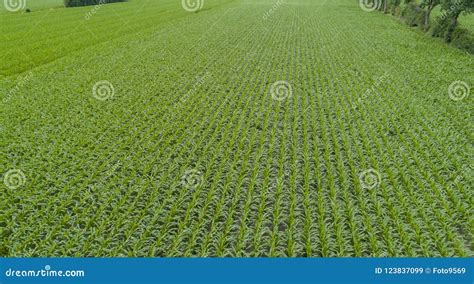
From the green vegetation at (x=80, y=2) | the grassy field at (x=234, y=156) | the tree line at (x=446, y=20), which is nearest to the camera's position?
the grassy field at (x=234, y=156)

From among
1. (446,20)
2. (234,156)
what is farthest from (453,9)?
(234,156)

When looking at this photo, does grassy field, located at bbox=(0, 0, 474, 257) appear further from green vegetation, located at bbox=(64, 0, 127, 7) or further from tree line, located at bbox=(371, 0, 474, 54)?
green vegetation, located at bbox=(64, 0, 127, 7)

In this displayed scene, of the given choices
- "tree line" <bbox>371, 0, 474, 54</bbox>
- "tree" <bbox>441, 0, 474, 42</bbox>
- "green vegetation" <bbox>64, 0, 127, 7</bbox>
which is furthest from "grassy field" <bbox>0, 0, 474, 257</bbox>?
"green vegetation" <bbox>64, 0, 127, 7</bbox>

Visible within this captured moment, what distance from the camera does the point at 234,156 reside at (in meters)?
10.9

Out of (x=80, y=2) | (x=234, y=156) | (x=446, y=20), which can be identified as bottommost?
(x=234, y=156)

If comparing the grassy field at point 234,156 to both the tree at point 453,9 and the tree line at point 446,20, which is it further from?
the tree at point 453,9

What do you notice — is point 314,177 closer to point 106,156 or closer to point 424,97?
point 106,156

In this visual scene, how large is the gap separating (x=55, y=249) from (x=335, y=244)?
604 cm

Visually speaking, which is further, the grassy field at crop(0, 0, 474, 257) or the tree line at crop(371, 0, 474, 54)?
the tree line at crop(371, 0, 474, 54)

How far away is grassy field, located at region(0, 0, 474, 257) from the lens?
25.1 feet

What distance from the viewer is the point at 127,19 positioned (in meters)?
42.8

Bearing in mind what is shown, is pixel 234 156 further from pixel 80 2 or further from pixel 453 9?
pixel 80 2

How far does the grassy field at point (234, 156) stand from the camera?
25.1 feet

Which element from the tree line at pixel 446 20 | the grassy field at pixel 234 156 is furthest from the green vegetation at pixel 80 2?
the tree line at pixel 446 20
